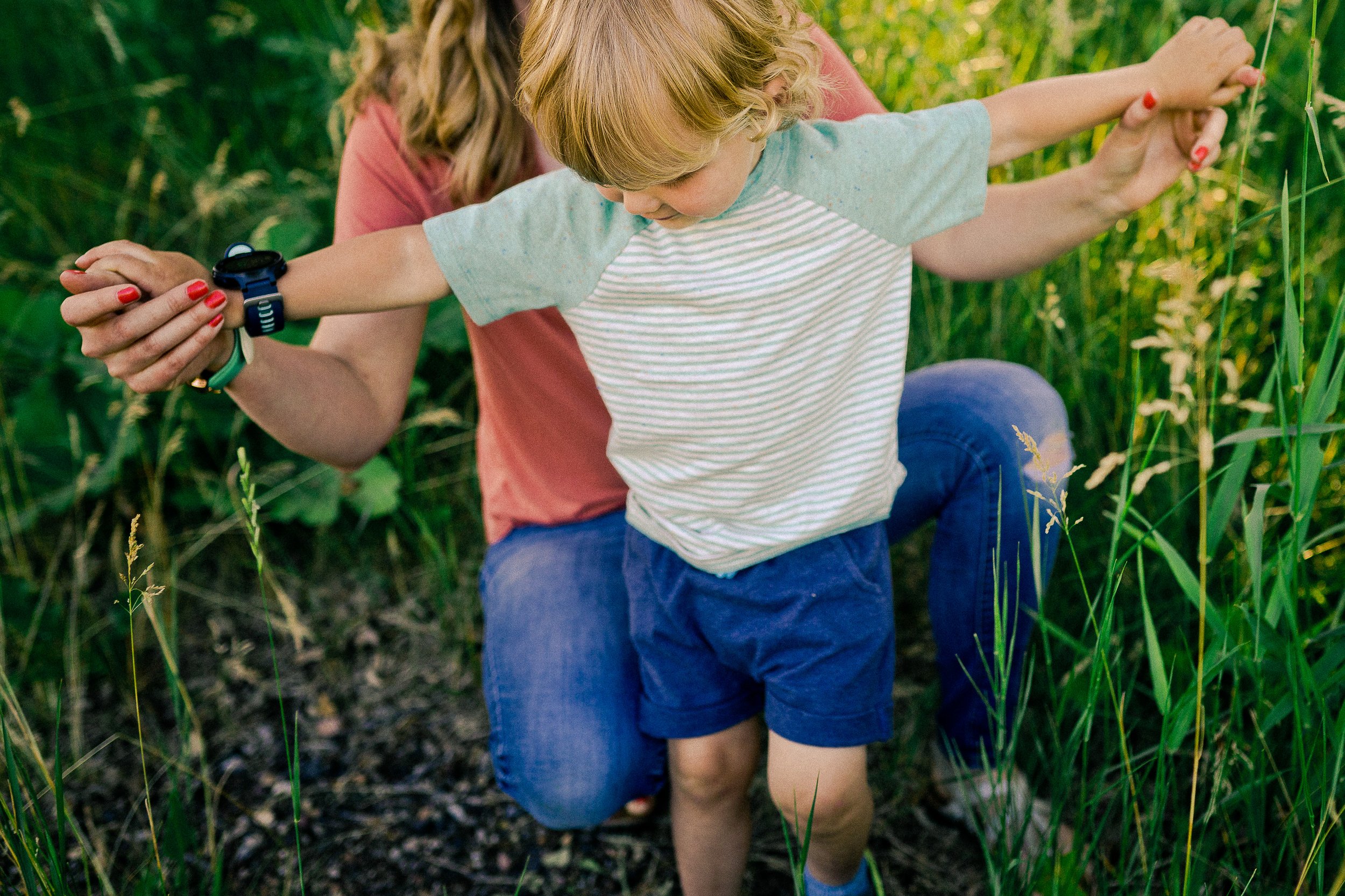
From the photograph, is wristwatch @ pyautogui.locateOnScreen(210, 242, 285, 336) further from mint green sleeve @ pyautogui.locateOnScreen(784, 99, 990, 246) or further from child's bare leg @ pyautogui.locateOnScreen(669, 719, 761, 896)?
child's bare leg @ pyautogui.locateOnScreen(669, 719, 761, 896)

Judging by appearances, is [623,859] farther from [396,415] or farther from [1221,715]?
[1221,715]

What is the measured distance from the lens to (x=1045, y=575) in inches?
54.6

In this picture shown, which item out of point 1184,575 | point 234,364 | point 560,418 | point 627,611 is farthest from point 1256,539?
point 234,364

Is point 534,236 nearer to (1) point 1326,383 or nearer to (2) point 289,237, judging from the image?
(1) point 1326,383

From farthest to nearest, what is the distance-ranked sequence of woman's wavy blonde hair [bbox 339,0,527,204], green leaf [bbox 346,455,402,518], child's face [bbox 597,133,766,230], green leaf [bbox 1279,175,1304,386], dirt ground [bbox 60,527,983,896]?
green leaf [bbox 346,455,402,518]
dirt ground [bbox 60,527,983,896]
woman's wavy blonde hair [bbox 339,0,527,204]
child's face [bbox 597,133,766,230]
green leaf [bbox 1279,175,1304,386]

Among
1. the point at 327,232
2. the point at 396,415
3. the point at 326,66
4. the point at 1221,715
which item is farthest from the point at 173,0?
the point at 1221,715

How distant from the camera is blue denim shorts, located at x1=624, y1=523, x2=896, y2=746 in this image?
129cm

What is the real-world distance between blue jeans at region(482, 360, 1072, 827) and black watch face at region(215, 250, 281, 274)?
67cm

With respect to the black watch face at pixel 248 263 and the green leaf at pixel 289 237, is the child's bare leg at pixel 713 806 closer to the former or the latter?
the black watch face at pixel 248 263

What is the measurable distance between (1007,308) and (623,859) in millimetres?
1237

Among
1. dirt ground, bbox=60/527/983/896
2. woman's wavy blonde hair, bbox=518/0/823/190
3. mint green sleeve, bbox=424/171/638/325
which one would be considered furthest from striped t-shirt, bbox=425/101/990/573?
dirt ground, bbox=60/527/983/896

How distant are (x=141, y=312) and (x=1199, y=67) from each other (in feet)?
4.02

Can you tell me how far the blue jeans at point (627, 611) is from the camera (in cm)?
149

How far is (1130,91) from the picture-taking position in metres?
1.23
